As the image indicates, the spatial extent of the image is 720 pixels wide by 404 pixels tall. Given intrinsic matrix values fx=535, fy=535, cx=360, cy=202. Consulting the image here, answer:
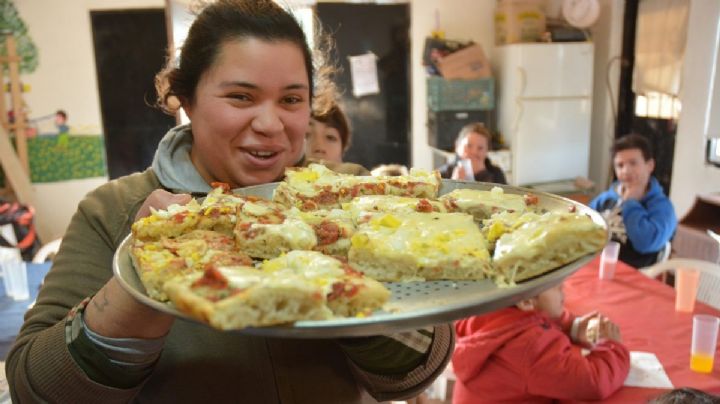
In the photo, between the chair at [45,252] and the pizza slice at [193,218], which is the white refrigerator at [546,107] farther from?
the pizza slice at [193,218]

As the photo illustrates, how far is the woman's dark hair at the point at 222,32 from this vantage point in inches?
56.2

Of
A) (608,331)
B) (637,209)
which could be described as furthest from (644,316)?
(637,209)

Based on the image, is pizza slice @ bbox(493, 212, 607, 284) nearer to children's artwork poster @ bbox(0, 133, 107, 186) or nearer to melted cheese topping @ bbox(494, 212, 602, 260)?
melted cheese topping @ bbox(494, 212, 602, 260)

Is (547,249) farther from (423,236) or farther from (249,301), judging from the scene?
(249,301)

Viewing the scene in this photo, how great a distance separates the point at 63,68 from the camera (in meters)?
6.24

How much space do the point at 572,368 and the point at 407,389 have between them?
978mm

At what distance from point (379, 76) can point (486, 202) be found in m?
5.78

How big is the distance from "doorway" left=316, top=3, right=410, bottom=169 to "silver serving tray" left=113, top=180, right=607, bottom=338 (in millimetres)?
5726

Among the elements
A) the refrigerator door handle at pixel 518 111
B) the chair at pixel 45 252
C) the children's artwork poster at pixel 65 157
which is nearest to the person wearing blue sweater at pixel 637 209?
the refrigerator door handle at pixel 518 111

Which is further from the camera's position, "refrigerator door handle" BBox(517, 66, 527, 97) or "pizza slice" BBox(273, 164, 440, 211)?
"refrigerator door handle" BBox(517, 66, 527, 97)

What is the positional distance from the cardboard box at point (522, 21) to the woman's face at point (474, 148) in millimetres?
2152

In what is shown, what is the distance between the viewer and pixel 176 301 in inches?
32.2

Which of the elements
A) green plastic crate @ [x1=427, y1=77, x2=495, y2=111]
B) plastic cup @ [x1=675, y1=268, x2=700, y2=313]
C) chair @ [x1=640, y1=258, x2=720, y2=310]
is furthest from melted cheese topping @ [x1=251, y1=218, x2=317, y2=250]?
green plastic crate @ [x1=427, y1=77, x2=495, y2=111]

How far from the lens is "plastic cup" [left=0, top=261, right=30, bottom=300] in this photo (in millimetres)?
3104
